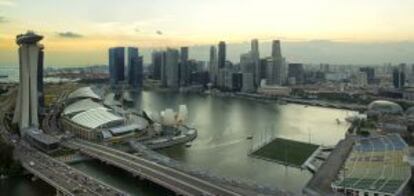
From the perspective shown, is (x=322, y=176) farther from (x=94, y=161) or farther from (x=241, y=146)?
(x=94, y=161)

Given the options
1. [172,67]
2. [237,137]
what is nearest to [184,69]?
[172,67]

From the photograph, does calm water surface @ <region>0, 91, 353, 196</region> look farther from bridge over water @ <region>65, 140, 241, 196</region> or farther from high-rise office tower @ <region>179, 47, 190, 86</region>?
high-rise office tower @ <region>179, 47, 190, 86</region>

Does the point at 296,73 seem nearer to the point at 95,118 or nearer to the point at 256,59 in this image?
the point at 256,59

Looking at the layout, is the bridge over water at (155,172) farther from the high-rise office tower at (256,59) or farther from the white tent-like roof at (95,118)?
the high-rise office tower at (256,59)

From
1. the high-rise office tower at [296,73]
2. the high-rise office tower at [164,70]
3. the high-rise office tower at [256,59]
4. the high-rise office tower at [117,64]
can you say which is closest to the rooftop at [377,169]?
the high-rise office tower at [256,59]

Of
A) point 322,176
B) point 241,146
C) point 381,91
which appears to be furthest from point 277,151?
point 381,91

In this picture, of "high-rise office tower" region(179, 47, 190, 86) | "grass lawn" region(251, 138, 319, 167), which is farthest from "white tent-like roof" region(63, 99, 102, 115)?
"high-rise office tower" region(179, 47, 190, 86)
